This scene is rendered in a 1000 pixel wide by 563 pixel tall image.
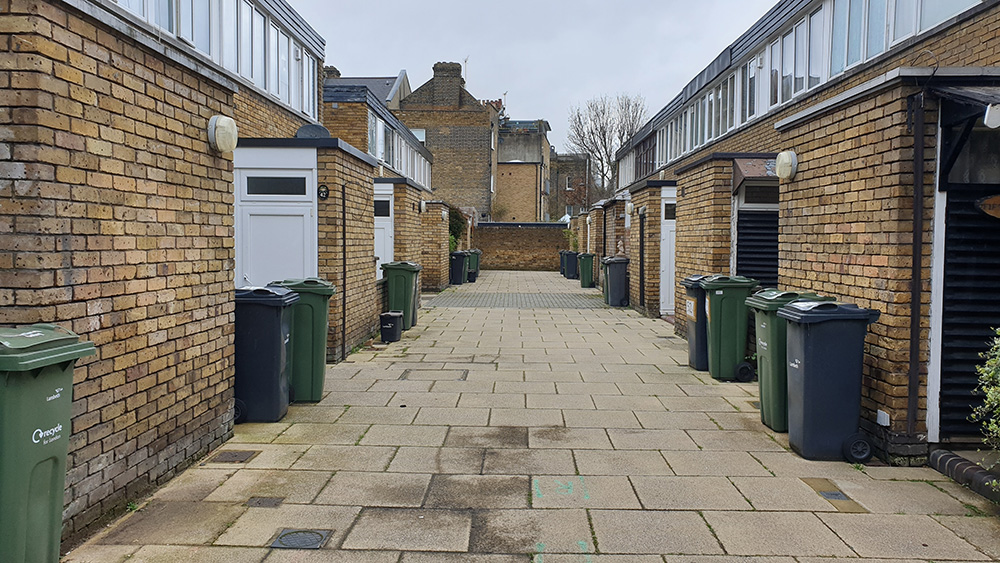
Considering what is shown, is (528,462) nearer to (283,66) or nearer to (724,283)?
(724,283)

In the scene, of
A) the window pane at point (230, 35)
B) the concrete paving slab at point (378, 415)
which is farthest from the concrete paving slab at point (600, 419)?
the window pane at point (230, 35)

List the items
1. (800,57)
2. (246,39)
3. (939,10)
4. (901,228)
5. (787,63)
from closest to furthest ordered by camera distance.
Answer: (901,228) → (939,10) → (246,39) → (800,57) → (787,63)

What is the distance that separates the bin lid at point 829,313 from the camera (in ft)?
16.0

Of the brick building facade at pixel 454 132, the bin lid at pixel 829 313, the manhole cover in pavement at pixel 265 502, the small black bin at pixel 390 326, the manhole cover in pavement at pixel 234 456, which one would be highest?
the brick building facade at pixel 454 132

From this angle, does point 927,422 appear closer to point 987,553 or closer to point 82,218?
point 987,553

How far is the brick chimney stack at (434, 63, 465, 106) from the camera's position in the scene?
39.6 meters

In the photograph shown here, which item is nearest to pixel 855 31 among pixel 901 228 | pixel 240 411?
pixel 901 228

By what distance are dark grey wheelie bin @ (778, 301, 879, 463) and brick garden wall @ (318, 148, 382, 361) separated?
5663mm

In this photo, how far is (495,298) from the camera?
1905cm

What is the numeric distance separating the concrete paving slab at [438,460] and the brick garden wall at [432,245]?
15.6 m

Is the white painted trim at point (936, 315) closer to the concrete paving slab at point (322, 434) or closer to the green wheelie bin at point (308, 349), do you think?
the concrete paving slab at point (322, 434)

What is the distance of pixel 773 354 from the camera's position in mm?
5609

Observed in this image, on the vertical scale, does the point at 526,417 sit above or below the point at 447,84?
below

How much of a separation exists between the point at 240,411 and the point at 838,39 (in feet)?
45.3
